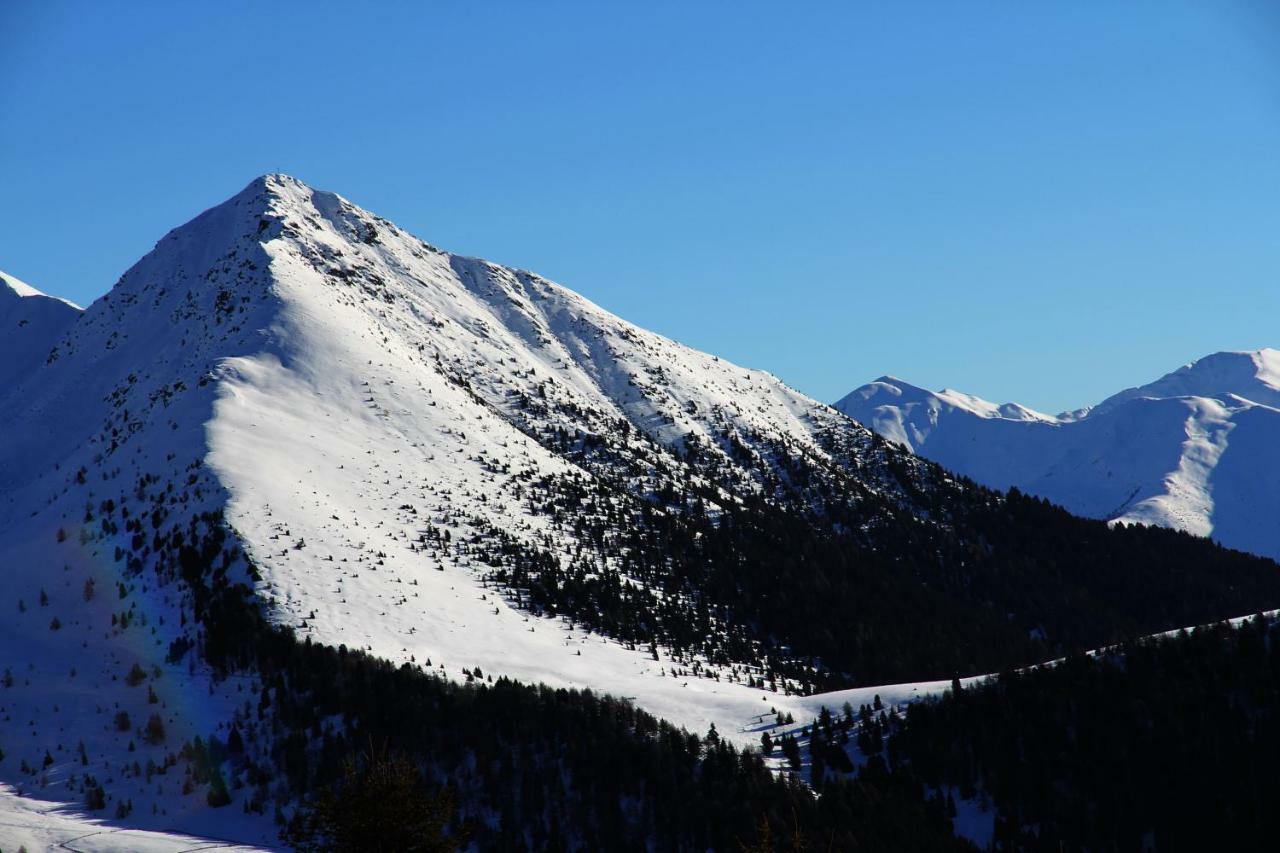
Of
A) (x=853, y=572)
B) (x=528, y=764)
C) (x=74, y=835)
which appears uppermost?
(x=853, y=572)

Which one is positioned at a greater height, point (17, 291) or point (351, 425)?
point (17, 291)

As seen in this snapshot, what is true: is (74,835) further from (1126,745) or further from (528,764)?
(1126,745)

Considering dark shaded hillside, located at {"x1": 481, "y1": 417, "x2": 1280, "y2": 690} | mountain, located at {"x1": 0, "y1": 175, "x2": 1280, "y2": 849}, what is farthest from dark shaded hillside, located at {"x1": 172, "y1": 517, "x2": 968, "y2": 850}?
dark shaded hillside, located at {"x1": 481, "y1": 417, "x2": 1280, "y2": 690}

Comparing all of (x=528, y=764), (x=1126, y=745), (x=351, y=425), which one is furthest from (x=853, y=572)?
(x=528, y=764)

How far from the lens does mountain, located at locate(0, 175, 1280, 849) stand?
42.7 meters

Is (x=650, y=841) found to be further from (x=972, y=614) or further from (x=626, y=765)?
(x=972, y=614)

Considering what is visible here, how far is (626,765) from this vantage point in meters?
43.0

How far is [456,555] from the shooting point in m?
69.9

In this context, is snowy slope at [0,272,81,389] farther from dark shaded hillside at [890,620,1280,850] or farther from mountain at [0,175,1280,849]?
dark shaded hillside at [890,620,1280,850]

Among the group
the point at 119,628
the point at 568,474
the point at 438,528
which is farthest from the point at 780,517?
the point at 119,628

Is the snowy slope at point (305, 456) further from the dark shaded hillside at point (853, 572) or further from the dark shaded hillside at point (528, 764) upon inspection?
the dark shaded hillside at point (853, 572)

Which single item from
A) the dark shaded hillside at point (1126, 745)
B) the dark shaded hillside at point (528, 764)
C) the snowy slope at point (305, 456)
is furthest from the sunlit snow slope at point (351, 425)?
the dark shaded hillside at point (1126, 745)

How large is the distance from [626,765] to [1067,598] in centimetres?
7995

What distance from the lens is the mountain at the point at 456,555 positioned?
140 feet
